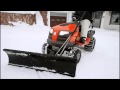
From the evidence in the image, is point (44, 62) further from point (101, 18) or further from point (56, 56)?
point (101, 18)

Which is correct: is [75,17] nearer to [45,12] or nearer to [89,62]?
[89,62]

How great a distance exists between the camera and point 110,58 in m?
4.04

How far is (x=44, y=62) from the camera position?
2.90 metres

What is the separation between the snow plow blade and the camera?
276 centimetres

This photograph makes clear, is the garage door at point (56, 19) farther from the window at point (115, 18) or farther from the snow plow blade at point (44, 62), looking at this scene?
the snow plow blade at point (44, 62)

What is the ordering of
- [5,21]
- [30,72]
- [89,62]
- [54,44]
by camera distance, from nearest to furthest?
1. [30,72]
2. [54,44]
3. [89,62]
4. [5,21]

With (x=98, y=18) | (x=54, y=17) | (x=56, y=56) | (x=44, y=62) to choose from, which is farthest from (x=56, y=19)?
(x=56, y=56)

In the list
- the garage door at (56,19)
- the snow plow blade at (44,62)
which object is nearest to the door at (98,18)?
the garage door at (56,19)

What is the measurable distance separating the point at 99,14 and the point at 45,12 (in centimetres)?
392

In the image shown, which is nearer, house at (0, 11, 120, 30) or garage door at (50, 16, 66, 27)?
house at (0, 11, 120, 30)

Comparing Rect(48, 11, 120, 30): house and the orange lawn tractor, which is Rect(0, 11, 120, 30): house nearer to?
Rect(48, 11, 120, 30): house

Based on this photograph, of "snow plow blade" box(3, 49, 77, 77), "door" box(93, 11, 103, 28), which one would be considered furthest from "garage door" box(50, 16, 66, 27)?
"snow plow blade" box(3, 49, 77, 77)

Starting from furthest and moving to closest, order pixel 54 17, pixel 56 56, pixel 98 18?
pixel 98 18 → pixel 54 17 → pixel 56 56

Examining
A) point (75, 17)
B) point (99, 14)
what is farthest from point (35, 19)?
point (75, 17)
